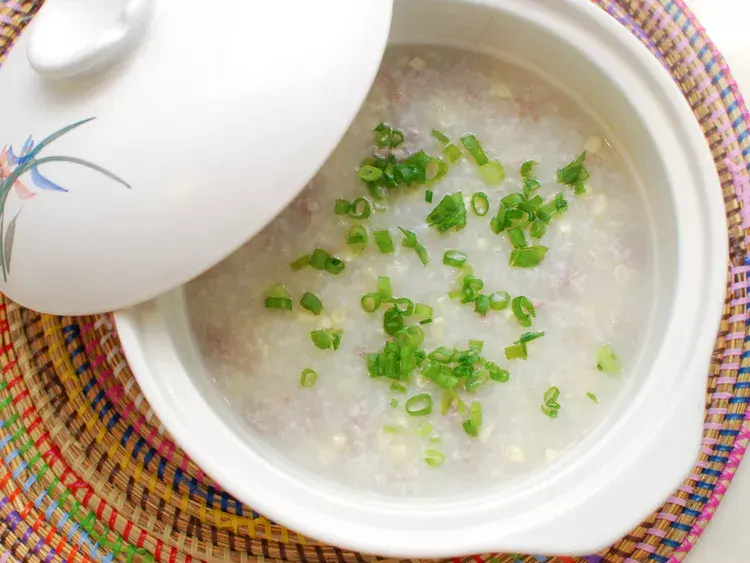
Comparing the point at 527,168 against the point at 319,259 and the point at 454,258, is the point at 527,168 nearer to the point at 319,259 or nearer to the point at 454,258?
the point at 454,258

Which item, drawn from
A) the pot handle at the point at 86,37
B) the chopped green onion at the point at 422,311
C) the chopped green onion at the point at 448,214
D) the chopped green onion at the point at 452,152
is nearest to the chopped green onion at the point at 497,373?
the chopped green onion at the point at 422,311

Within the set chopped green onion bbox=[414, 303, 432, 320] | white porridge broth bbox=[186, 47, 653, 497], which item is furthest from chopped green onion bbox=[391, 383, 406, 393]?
chopped green onion bbox=[414, 303, 432, 320]

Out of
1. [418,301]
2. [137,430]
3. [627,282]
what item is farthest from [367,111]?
[137,430]

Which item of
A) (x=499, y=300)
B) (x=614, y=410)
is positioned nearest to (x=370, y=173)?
(x=499, y=300)

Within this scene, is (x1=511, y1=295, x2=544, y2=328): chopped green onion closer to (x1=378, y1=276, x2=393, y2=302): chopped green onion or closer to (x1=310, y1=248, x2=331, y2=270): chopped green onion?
(x1=378, y1=276, x2=393, y2=302): chopped green onion

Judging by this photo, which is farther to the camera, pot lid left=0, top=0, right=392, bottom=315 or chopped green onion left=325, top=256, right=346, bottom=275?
chopped green onion left=325, top=256, right=346, bottom=275

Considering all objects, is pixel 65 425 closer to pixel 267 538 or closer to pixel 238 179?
pixel 267 538
